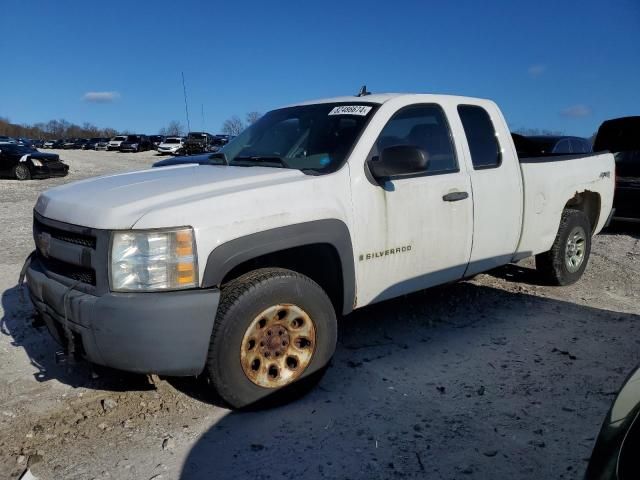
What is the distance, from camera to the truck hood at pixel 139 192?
105 inches

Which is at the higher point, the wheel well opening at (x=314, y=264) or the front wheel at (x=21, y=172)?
the front wheel at (x=21, y=172)

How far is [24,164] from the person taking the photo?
1773 centimetres

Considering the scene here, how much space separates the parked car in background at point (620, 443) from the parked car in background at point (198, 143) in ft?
119

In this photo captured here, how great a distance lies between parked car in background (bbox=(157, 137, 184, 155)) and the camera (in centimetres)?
4030

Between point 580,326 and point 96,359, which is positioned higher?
point 96,359

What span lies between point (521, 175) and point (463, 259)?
3.38 feet

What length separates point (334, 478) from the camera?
2486 mm

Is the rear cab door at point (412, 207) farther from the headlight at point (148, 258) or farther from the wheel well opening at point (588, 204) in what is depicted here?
the wheel well opening at point (588, 204)

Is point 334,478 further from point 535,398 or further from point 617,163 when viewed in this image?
point 617,163

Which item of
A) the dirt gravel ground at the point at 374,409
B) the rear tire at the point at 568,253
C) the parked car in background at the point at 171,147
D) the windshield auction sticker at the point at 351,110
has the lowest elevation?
the dirt gravel ground at the point at 374,409

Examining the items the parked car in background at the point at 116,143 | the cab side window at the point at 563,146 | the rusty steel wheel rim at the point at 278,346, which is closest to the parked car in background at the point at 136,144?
the parked car in background at the point at 116,143

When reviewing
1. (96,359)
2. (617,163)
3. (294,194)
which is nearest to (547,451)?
(294,194)

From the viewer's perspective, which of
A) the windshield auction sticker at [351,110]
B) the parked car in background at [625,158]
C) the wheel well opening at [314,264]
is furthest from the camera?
the parked car in background at [625,158]

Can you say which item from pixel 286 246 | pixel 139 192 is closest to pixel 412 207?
pixel 286 246
